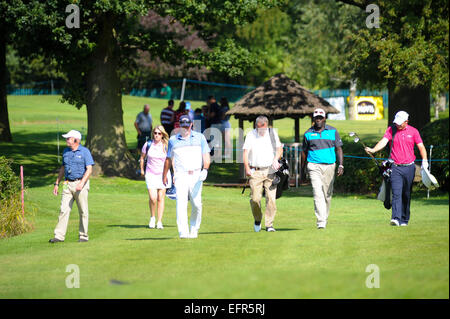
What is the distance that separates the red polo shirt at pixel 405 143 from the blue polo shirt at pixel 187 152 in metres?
3.28

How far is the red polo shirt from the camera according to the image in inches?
534

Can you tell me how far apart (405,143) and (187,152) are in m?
3.69

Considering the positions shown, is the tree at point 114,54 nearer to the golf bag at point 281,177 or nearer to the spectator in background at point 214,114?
the spectator in background at point 214,114

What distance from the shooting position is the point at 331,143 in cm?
1409

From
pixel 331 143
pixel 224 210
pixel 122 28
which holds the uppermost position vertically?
pixel 122 28

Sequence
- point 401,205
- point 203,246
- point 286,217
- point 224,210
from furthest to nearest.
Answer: point 224,210 → point 286,217 → point 401,205 → point 203,246

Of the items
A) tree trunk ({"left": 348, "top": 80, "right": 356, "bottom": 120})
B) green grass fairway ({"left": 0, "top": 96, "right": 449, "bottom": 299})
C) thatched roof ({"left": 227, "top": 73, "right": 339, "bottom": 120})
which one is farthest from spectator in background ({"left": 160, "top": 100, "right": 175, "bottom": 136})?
tree trunk ({"left": 348, "top": 80, "right": 356, "bottom": 120})

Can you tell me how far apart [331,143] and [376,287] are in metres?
6.38

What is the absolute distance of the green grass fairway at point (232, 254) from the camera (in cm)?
796

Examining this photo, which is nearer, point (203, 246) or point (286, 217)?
point (203, 246)

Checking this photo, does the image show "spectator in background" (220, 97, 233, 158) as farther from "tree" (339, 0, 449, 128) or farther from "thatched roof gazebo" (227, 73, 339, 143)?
"tree" (339, 0, 449, 128)
